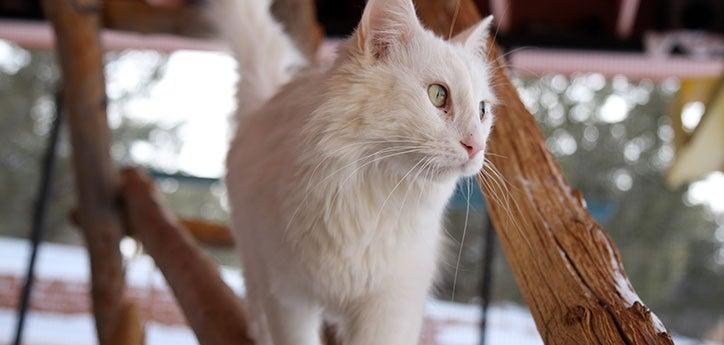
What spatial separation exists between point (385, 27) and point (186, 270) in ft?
3.15

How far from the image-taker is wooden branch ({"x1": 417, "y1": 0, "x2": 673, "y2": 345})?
34.8 inches

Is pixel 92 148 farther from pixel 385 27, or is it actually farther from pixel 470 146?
pixel 470 146

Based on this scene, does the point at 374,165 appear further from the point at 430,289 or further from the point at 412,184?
the point at 430,289

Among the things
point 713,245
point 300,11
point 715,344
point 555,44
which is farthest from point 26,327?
point 713,245

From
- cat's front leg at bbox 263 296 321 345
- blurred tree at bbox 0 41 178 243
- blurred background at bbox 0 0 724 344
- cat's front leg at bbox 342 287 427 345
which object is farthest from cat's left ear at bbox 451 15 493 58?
blurred tree at bbox 0 41 178 243

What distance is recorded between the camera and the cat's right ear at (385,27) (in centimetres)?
100

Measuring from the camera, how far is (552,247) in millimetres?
1049

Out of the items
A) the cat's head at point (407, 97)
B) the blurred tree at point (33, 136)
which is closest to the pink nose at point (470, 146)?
the cat's head at point (407, 97)

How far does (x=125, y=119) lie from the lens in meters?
4.22

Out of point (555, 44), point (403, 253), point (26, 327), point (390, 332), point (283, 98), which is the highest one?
point (555, 44)

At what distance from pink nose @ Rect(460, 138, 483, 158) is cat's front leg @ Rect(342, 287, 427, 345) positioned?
12.4 inches

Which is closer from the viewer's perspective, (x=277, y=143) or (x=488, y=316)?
(x=277, y=143)

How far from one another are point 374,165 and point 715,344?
242cm

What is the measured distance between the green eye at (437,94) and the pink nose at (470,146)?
0.07 meters
